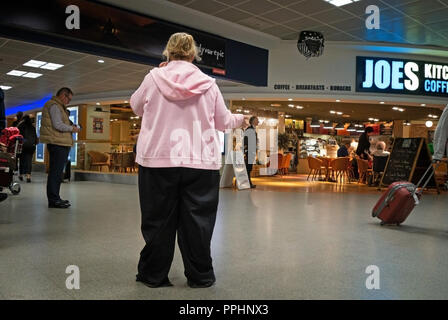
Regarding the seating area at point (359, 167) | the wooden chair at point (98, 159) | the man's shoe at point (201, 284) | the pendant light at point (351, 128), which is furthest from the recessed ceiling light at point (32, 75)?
the pendant light at point (351, 128)

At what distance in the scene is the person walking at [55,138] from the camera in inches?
188

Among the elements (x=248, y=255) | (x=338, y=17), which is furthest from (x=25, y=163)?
(x=248, y=255)

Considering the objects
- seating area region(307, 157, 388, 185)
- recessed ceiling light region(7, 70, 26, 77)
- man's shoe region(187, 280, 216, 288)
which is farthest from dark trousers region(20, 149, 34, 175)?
seating area region(307, 157, 388, 185)

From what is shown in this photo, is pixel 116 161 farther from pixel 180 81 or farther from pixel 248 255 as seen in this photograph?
pixel 180 81

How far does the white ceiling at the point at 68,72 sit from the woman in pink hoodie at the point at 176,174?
574 centimetres

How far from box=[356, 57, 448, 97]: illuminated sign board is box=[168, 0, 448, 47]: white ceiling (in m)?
0.72

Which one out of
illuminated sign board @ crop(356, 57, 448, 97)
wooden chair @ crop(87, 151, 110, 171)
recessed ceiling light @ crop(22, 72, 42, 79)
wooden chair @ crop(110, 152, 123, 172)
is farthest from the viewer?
wooden chair @ crop(87, 151, 110, 171)

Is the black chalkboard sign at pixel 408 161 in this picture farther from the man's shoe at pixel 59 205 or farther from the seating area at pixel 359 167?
the man's shoe at pixel 59 205

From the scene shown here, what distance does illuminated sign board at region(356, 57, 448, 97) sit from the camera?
948cm

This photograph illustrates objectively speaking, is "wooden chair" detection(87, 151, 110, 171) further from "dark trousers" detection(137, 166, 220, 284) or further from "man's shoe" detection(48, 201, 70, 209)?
"dark trousers" detection(137, 166, 220, 284)

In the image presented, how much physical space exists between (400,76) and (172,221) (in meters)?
9.29
